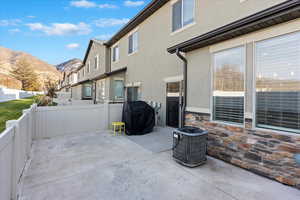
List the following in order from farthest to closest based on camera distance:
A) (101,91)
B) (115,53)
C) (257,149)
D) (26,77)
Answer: (26,77), (101,91), (115,53), (257,149)

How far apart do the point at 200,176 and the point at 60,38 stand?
5160 cm

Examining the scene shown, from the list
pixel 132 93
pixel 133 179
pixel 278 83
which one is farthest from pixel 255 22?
pixel 132 93

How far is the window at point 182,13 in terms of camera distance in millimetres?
6276

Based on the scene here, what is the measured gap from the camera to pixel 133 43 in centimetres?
1055

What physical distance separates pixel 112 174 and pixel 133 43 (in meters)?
9.12

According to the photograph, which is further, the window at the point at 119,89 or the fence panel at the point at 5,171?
the window at the point at 119,89

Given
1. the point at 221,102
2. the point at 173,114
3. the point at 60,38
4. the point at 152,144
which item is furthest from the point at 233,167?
the point at 60,38

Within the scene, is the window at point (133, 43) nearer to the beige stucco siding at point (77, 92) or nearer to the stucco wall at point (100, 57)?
the stucco wall at point (100, 57)

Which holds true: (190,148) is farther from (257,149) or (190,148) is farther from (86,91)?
(86,91)

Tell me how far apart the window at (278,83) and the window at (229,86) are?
362 mm

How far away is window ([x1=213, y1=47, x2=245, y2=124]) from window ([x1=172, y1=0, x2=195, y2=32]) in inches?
122

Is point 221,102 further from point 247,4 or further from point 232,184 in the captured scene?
point 247,4

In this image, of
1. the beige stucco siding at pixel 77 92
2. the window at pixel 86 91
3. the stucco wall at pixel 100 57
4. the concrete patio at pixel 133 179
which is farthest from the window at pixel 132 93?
the beige stucco siding at pixel 77 92

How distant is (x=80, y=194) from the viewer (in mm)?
2592
